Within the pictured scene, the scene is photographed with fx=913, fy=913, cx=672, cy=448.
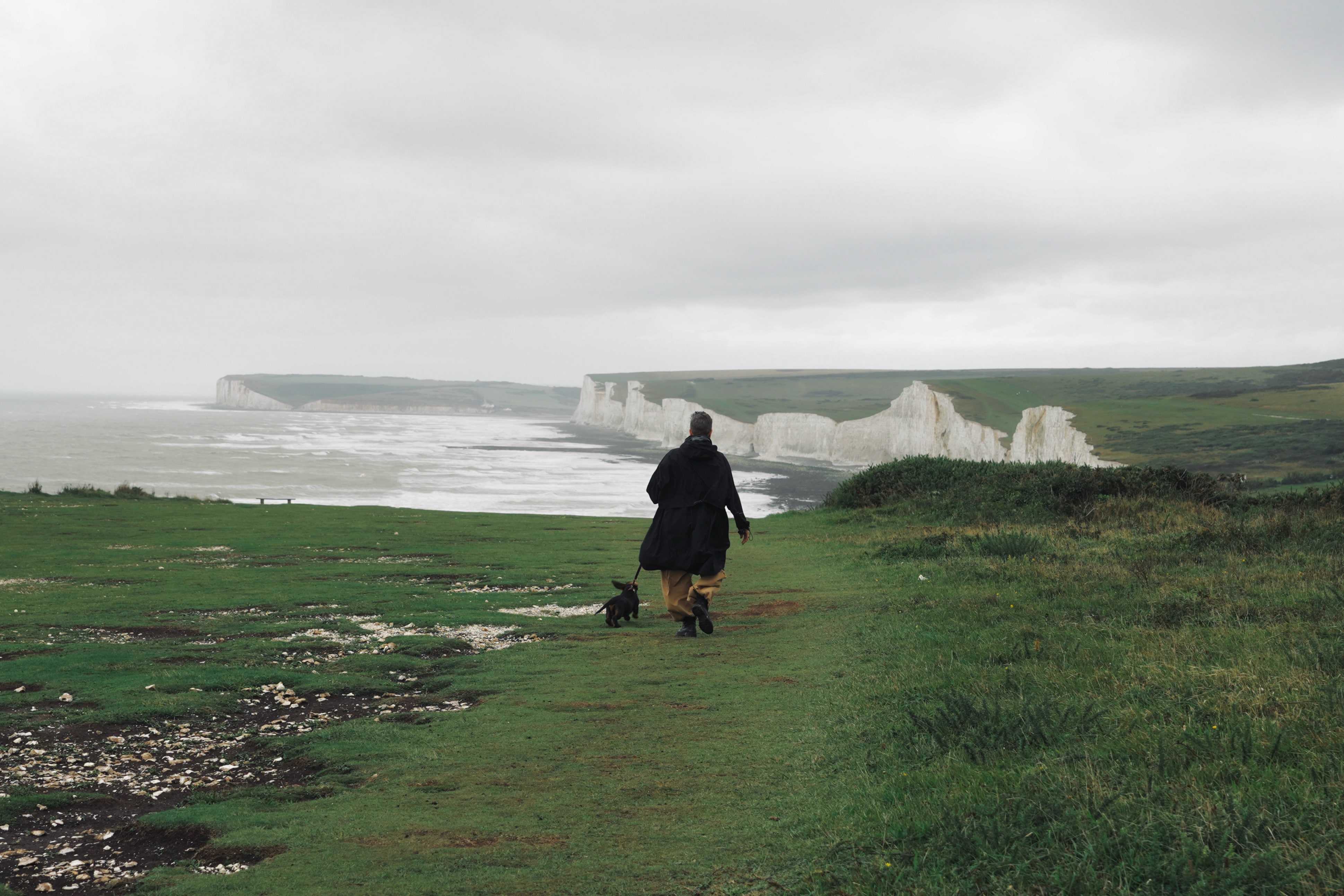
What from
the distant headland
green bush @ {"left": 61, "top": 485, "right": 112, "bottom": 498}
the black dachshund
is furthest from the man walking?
green bush @ {"left": 61, "top": 485, "right": 112, "bottom": 498}

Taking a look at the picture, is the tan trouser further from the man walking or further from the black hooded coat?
the black hooded coat

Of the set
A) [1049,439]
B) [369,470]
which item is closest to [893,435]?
[1049,439]

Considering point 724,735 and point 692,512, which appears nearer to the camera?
point 724,735

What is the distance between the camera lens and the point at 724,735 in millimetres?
6844

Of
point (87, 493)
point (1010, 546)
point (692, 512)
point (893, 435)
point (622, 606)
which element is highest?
point (692, 512)

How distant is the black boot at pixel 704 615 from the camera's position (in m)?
11.2

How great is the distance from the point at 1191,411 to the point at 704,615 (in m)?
Answer: 69.7

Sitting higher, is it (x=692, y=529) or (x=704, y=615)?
(x=692, y=529)

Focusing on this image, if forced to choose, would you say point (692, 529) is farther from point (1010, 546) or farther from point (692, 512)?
point (1010, 546)

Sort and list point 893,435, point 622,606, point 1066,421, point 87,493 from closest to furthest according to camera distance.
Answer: point 622,606 → point 87,493 → point 1066,421 → point 893,435

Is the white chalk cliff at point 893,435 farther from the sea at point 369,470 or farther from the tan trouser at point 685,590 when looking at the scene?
the tan trouser at point 685,590

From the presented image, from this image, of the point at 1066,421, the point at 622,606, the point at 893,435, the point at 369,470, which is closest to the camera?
the point at 622,606

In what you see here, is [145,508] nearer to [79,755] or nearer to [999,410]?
[79,755]

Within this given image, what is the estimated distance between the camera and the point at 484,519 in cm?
3008
